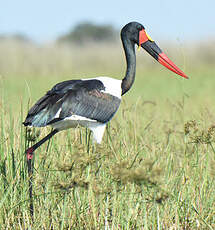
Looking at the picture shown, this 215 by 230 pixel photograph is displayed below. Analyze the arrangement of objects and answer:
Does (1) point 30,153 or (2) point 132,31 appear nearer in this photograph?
(1) point 30,153

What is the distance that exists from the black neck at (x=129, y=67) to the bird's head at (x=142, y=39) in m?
0.05

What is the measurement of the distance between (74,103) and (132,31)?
3.08 feet

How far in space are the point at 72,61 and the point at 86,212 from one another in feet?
93.7

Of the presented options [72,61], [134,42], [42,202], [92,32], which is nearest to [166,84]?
[72,61]

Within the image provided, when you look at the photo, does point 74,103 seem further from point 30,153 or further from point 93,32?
point 93,32

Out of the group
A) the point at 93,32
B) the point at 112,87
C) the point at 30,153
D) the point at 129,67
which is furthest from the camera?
the point at 93,32

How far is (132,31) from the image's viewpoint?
4.25 metres

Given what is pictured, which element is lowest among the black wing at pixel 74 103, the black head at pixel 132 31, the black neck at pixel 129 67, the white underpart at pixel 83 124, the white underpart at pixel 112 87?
the white underpart at pixel 83 124

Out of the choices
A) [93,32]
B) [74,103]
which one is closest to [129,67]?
[74,103]

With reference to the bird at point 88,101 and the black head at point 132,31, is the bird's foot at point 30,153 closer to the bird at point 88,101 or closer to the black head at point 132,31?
the bird at point 88,101

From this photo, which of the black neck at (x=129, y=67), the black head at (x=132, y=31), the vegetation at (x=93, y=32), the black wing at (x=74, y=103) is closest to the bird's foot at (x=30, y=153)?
the black wing at (x=74, y=103)

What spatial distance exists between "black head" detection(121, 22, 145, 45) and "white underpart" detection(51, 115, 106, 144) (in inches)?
32.5

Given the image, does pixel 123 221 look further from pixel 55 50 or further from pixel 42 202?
pixel 55 50

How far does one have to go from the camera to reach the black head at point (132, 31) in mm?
4238
